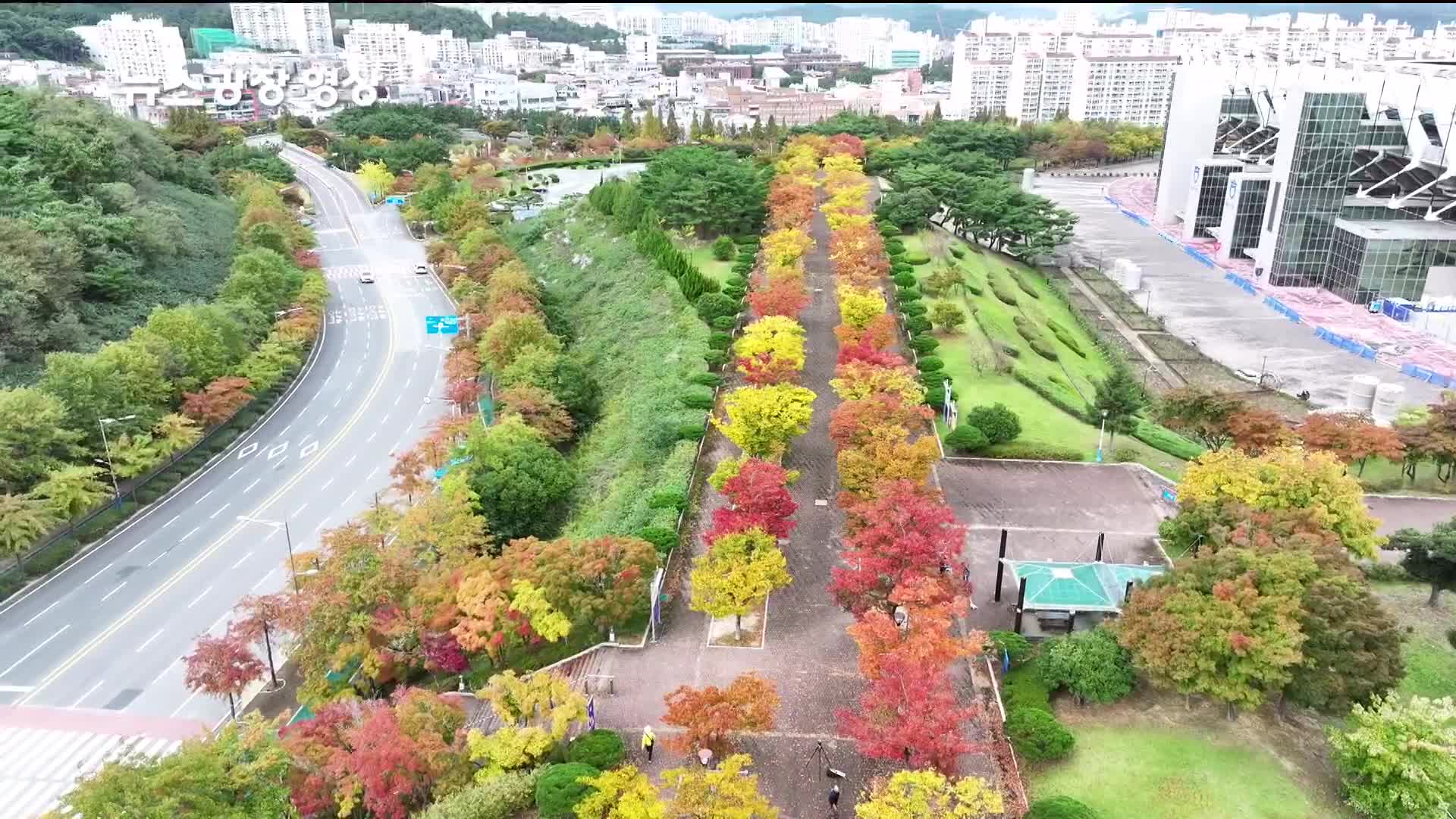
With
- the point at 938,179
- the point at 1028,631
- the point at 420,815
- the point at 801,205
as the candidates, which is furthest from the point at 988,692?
the point at 938,179

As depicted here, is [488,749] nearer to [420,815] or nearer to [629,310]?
[420,815]

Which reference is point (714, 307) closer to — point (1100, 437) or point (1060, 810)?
point (1100, 437)

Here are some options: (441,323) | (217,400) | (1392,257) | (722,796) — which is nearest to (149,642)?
(217,400)

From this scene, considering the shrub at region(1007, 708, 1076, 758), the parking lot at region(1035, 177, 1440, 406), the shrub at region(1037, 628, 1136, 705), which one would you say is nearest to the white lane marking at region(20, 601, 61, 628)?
the shrub at region(1007, 708, 1076, 758)

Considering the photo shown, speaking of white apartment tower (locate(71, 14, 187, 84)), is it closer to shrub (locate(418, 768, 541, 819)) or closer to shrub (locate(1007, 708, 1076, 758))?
shrub (locate(418, 768, 541, 819))

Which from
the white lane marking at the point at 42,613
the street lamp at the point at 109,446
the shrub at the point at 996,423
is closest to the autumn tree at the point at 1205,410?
the shrub at the point at 996,423
